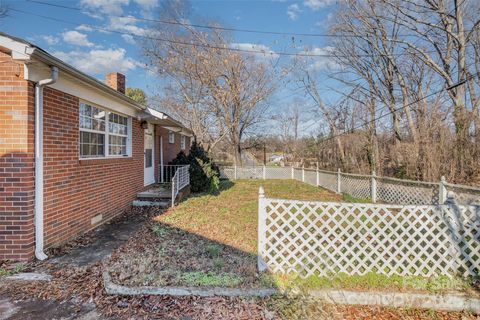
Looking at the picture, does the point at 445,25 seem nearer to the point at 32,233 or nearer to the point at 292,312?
the point at 292,312

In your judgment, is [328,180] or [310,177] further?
[310,177]

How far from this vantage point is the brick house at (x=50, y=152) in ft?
13.3

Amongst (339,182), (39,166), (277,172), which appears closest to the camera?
(39,166)

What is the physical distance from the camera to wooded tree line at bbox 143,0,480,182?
30.4ft

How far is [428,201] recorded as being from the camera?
8.19 meters

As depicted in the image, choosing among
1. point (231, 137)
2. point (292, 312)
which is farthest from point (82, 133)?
point (231, 137)

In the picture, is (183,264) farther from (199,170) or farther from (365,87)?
(365,87)

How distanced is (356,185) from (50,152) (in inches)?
437

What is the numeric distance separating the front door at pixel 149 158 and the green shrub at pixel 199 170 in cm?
186

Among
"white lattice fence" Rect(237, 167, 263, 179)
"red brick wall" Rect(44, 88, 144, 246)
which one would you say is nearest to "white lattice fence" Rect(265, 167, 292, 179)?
"white lattice fence" Rect(237, 167, 263, 179)

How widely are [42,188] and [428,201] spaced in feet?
31.7

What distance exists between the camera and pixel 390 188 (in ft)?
32.6

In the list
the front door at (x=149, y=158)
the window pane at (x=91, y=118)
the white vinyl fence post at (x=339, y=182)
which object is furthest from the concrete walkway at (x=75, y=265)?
the white vinyl fence post at (x=339, y=182)

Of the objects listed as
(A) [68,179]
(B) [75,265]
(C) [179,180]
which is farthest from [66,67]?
(C) [179,180]
